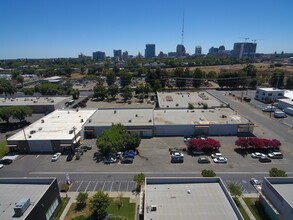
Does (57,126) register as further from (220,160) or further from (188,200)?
(220,160)

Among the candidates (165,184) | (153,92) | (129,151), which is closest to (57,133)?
(129,151)

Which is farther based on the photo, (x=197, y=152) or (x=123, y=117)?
(x=123, y=117)

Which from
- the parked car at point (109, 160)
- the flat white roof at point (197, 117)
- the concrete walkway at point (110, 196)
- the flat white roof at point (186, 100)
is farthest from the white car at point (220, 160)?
the flat white roof at point (186, 100)

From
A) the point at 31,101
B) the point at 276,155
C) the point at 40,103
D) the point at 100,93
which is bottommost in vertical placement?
the point at 276,155

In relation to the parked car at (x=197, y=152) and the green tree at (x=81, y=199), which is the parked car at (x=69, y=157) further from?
the parked car at (x=197, y=152)

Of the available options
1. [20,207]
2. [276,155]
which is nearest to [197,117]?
[276,155]
